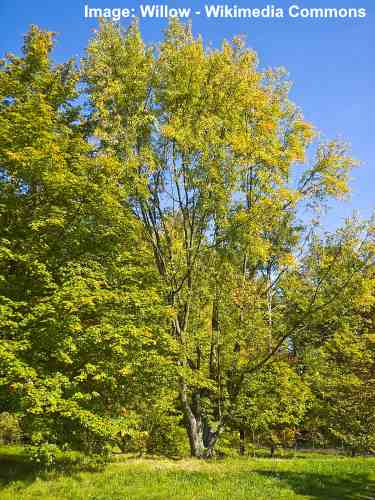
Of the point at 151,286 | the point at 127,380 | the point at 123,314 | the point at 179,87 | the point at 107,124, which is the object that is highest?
the point at 179,87

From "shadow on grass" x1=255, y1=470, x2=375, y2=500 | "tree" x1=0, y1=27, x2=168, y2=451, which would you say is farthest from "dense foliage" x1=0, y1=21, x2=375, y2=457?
"shadow on grass" x1=255, y1=470, x2=375, y2=500

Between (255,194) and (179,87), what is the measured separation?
599cm

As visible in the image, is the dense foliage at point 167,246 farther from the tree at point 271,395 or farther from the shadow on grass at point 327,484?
the shadow on grass at point 327,484

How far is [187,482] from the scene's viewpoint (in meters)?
14.1

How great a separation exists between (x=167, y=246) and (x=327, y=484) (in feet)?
40.0

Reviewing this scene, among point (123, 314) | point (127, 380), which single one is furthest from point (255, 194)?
point (127, 380)

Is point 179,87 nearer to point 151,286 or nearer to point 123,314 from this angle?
point 151,286

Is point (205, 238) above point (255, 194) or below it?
below

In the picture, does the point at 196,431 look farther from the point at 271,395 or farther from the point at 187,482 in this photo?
the point at 187,482

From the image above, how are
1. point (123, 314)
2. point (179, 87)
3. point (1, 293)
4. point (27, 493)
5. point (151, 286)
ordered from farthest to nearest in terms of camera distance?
point (179, 87)
point (151, 286)
point (123, 314)
point (1, 293)
point (27, 493)

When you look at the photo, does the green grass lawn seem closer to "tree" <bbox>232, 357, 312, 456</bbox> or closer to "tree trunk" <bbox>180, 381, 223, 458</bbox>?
"tree" <bbox>232, 357, 312, 456</bbox>

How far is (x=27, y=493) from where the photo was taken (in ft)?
41.4

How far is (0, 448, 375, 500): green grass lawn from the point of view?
12805mm

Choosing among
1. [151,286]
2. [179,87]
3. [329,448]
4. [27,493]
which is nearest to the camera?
[27,493]
